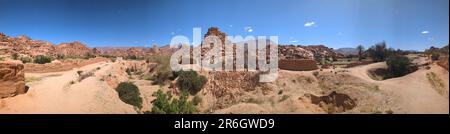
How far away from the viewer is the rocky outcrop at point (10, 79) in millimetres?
8422

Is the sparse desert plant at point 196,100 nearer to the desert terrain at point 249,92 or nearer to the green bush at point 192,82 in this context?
the desert terrain at point 249,92

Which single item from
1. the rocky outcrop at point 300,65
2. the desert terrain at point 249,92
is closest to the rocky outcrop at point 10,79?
the desert terrain at point 249,92

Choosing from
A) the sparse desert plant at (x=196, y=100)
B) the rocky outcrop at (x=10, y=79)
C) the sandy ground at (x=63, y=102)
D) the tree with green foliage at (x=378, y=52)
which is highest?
the tree with green foliage at (x=378, y=52)

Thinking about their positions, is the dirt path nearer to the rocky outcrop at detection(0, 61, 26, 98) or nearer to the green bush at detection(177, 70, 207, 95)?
the green bush at detection(177, 70, 207, 95)

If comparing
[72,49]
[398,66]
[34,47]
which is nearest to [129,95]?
[398,66]

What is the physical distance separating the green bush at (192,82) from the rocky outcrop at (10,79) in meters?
11.2

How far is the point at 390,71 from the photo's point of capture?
69.8ft

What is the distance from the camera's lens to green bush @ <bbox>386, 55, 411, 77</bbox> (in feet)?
65.6

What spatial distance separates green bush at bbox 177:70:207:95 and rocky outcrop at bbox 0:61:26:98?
1116 centimetres

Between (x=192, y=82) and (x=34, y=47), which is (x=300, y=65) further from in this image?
(x=34, y=47)
